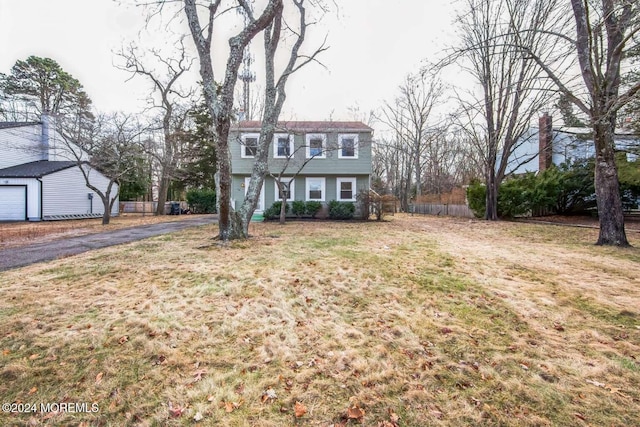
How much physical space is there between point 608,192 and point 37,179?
2546cm

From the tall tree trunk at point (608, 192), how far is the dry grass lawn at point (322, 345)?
3466 millimetres

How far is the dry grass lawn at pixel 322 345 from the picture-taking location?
77.3 inches

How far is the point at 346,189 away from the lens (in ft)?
55.3

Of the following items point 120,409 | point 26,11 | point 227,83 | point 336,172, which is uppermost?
point 26,11

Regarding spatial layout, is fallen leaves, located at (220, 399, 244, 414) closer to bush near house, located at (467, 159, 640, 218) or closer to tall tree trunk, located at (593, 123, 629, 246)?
tall tree trunk, located at (593, 123, 629, 246)

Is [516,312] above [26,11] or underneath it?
underneath

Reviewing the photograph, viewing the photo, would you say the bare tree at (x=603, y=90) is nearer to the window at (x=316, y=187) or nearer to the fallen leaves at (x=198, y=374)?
the fallen leaves at (x=198, y=374)

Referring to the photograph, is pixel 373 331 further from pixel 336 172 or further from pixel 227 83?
pixel 336 172

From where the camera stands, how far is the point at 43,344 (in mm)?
2650

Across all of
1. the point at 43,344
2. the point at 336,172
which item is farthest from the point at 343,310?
the point at 336,172

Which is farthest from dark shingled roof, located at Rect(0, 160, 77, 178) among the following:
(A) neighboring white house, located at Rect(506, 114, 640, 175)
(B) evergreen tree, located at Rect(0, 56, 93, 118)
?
(A) neighboring white house, located at Rect(506, 114, 640, 175)

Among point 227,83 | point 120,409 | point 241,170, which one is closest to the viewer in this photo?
point 120,409

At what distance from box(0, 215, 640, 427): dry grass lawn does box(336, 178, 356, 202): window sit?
11808 mm

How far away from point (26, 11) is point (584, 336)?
13.4 meters
